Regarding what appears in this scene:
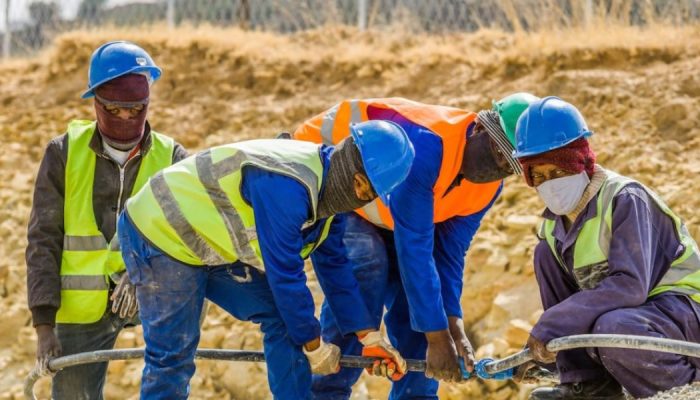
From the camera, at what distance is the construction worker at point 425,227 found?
448 cm

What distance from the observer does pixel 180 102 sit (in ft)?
32.8

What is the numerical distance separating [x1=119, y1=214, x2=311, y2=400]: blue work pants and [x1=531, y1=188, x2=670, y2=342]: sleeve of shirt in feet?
3.37

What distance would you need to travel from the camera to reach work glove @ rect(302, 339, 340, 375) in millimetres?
4399

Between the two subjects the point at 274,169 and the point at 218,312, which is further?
the point at 218,312

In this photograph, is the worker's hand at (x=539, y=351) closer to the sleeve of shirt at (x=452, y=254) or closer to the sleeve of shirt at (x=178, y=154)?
the sleeve of shirt at (x=452, y=254)

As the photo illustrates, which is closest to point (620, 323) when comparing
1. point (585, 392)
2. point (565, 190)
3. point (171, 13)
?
point (585, 392)

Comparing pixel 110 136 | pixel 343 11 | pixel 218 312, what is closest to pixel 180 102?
pixel 343 11

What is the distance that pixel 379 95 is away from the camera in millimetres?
9211

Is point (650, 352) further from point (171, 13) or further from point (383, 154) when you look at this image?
point (171, 13)

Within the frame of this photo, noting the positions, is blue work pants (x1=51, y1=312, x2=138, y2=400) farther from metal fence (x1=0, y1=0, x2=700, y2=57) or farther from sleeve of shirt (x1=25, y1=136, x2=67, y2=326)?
metal fence (x1=0, y1=0, x2=700, y2=57)

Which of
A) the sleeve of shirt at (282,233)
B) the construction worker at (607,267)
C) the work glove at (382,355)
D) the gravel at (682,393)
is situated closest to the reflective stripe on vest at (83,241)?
the sleeve of shirt at (282,233)

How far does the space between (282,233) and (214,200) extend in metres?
0.32

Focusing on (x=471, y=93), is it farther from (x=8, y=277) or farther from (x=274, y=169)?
(x=274, y=169)

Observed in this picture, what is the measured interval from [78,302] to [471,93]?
4.51 meters
